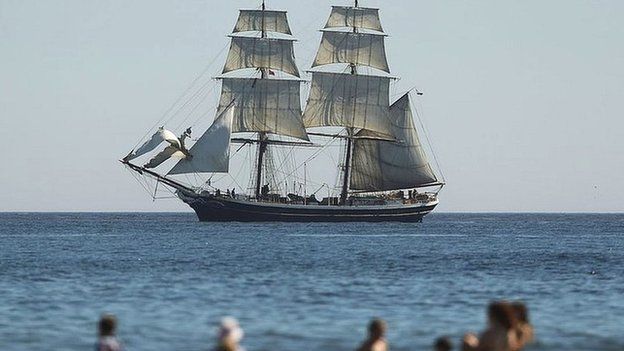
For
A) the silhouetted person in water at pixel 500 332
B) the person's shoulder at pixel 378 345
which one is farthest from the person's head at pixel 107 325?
the silhouetted person in water at pixel 500 332

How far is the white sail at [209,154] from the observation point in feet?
557

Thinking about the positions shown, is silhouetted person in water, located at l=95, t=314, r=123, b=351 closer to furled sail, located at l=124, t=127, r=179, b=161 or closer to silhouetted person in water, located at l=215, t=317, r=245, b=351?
silhouetted person in water, located at l=215, t=317, r=245, b=351

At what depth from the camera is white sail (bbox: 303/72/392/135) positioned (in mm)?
186500

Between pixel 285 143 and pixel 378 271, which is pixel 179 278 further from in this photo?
pixel 285 143

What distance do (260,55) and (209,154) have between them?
22747 millimetres

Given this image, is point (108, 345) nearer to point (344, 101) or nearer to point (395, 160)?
point (395, 160)

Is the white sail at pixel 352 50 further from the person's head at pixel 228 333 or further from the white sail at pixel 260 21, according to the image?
the person's head at pixel 228 333


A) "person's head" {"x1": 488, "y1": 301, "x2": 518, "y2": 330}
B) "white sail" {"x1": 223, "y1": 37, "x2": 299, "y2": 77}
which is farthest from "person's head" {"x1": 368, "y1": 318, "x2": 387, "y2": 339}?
"white sail" {"x1": 223, "y1": 37, "x2": 299, "y2": 77}

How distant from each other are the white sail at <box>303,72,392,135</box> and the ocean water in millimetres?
86085

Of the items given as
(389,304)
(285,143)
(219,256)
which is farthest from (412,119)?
(389,304)

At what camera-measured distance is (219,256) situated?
88.5 metres

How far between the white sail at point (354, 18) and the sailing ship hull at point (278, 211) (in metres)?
26.7

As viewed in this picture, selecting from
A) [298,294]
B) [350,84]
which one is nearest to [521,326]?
[298,294]

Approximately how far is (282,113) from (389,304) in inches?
5247
